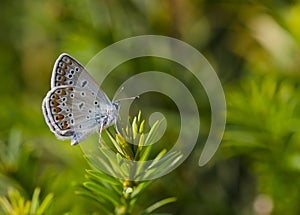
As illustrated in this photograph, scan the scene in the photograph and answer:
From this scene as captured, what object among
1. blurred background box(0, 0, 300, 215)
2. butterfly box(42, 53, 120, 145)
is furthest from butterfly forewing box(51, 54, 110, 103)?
blurred background box(0, 0, 300, 215)

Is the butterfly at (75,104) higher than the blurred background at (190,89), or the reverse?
the butterfly at (75,104)

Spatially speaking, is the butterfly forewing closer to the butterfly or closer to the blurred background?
the butterfly

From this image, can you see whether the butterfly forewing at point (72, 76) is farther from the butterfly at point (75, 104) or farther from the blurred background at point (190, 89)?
the blurred background at point (190, 89)

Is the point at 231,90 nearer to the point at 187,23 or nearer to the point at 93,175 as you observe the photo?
the point at 187,23

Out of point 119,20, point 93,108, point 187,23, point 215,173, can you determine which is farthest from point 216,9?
point 93,108

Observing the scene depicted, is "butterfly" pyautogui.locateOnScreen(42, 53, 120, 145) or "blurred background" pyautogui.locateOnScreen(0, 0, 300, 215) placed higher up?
"butterfly" pyautogui.locateOnScreen(42, 53, 120, 145)

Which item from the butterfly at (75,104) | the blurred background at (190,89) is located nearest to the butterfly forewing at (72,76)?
the butterfly at (75,104)
